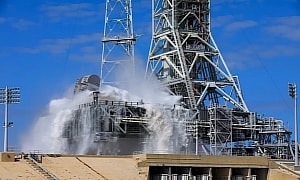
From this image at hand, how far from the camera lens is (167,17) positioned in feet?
270

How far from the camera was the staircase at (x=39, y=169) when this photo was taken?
4358 cm

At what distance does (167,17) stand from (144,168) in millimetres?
36041

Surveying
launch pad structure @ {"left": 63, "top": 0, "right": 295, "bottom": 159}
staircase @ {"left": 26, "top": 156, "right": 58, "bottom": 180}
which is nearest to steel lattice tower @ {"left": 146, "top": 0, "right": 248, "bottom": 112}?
launch pad structure @ {"left": 63, "top": 0, "right": 295, "bottom": 159}

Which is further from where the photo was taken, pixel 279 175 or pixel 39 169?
pixel 279 175

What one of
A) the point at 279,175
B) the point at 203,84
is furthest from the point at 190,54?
the point at 279,175

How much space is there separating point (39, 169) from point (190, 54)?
3963 cm

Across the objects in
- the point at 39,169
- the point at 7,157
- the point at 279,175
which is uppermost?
the point at 7,157

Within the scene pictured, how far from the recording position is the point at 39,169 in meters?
45.3

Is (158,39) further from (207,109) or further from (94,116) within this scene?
(94,116)

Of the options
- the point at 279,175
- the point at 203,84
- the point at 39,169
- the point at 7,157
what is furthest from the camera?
the point at 203,84

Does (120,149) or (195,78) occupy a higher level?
(195,78)

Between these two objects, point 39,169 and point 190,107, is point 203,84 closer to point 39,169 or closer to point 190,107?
point 190,107

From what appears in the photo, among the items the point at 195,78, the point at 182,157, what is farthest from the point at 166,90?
the point at 182,157

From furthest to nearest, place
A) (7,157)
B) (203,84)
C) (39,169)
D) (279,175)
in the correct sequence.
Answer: (203,84)
(279,175)
(7,157)
(39,169)
